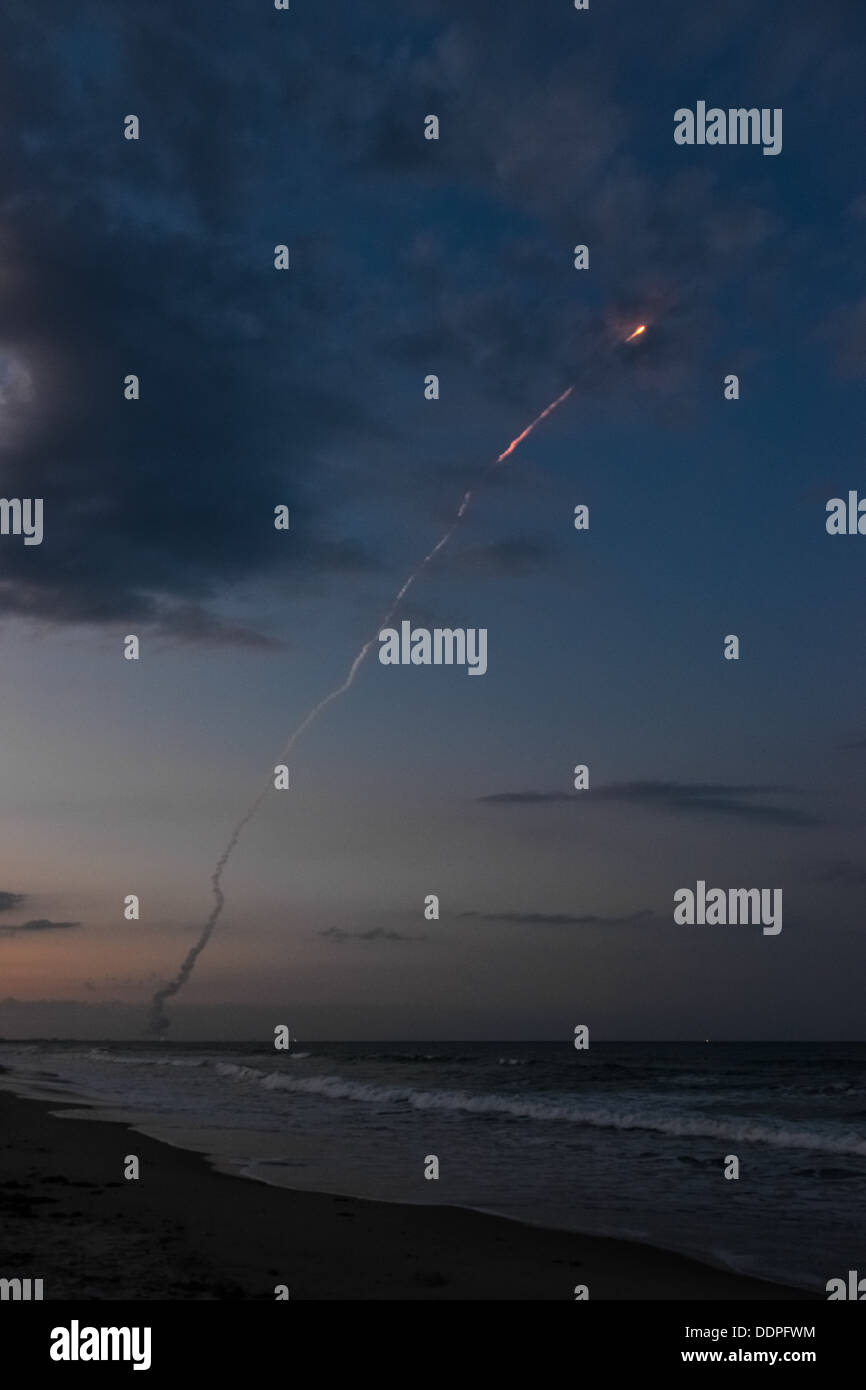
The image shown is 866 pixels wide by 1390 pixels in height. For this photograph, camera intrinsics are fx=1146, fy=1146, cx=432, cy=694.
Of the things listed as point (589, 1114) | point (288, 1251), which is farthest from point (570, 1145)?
point (288, 1251)

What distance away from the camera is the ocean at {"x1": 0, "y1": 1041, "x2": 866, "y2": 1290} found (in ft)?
50.5

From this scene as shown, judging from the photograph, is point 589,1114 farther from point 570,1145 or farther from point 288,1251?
point 288,1251

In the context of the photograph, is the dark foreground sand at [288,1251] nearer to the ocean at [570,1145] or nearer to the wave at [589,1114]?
the ocean at [570,1145]

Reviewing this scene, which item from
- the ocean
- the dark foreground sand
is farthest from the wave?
the dark foreground sand

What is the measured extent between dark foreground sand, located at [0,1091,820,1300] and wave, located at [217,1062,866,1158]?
564 inches

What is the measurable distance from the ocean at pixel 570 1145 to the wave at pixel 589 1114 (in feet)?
0.34

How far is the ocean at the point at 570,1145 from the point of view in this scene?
606 inches

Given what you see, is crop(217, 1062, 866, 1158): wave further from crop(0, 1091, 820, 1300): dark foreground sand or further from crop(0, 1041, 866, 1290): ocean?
crop(0, 1091, 820, 1300): dark foreground sand

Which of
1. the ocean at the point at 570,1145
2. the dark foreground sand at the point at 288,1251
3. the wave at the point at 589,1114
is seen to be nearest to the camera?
the dark foreground sand at the point at 288,1251

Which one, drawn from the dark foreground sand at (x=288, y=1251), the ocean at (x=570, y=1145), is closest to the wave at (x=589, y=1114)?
the ocean at (x=570, y=1145)

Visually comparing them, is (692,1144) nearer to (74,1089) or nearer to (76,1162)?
(76,1162)

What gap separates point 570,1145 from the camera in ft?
83.4

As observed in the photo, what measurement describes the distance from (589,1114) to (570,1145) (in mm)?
8996
